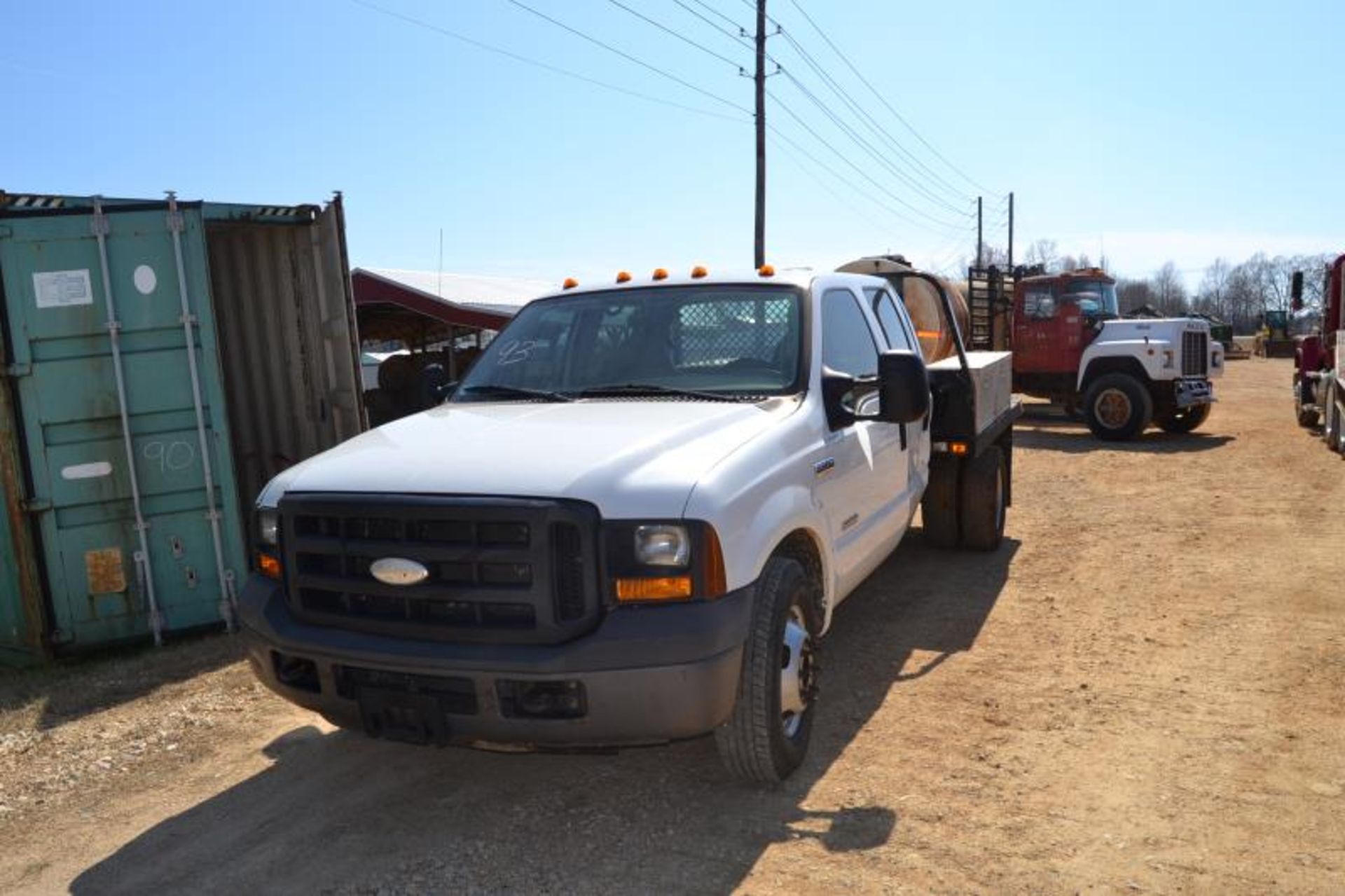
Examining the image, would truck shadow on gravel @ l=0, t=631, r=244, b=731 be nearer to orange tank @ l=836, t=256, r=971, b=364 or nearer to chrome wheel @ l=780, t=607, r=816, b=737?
chrome wheel @ l=780, t=607, r=816, b=737

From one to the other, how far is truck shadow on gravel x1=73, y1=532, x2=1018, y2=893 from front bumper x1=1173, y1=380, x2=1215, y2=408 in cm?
1143

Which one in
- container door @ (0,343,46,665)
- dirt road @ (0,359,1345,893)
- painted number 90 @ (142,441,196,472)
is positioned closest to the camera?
dirt road @ (0,359,1345,893)

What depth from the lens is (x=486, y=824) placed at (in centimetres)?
347

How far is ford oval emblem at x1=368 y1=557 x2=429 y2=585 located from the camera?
3090mm

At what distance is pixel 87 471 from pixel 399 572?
364cm

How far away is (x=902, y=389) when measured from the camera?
392 centimetres

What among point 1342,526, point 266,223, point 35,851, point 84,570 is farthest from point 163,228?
point 1342,526

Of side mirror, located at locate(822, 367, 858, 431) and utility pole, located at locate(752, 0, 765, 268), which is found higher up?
utility pole, located at locate(752, 0, 765, 268)

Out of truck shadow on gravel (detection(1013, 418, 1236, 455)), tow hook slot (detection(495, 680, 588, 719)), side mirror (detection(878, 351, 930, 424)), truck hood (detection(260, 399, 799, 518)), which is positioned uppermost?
side mirror (detection(878, 351, 930, 424))

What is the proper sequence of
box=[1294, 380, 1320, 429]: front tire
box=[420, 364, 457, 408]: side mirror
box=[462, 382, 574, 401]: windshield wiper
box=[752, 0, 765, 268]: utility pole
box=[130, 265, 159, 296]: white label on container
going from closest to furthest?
1. box=[462, 382, 574, 401]: windshield wiper
2. box=[420, 364, 457, 408]: side mirror
3. box=[130, 265, 159, 296]: white label on container
4. box=[1294, 380, 1320, 429]: front tire
5. box=[752, 0, 765, 268]: utility pole

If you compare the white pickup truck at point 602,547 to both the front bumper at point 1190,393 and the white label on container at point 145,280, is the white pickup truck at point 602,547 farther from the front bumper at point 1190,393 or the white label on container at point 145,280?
the front bumper at point 1190,393

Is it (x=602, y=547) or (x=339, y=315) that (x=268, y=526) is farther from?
(x=339, y=315)

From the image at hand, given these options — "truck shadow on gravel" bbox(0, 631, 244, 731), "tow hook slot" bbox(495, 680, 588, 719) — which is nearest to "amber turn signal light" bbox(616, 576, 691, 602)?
"tow hook slot" bbox(495, 680, 588, 719)

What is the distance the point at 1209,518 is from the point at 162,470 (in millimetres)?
8068
